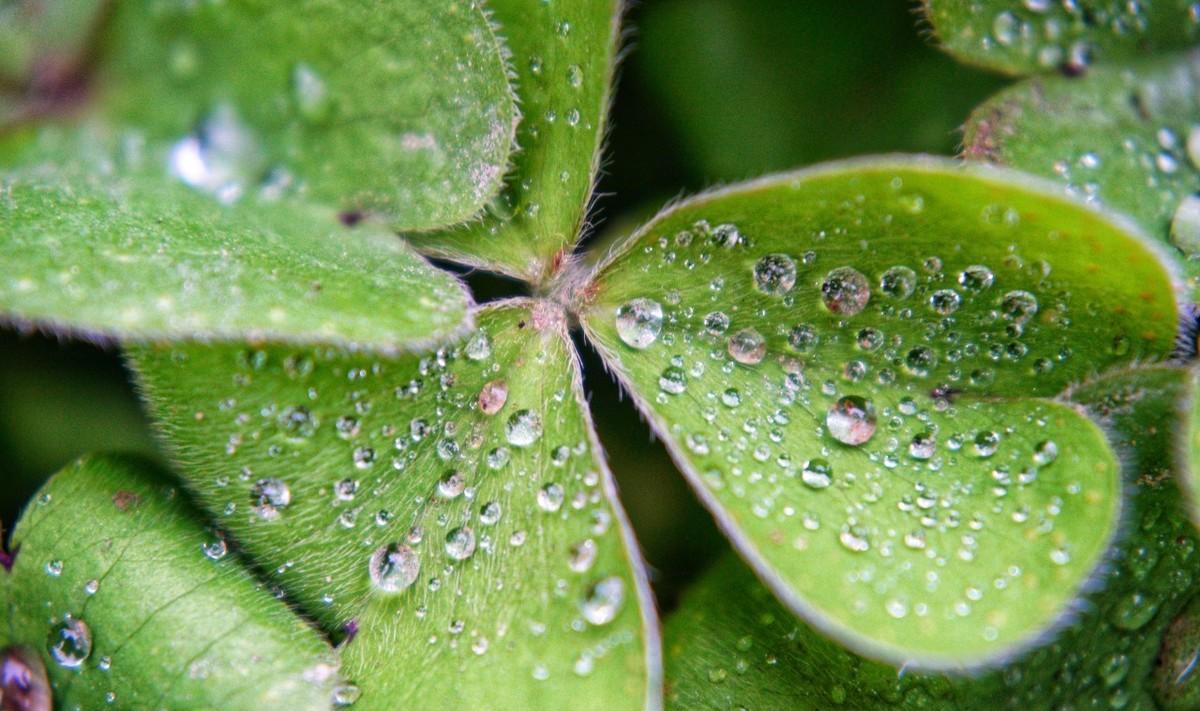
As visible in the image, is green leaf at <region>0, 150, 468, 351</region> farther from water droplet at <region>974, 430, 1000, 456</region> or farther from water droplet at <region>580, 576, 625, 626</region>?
water droplet at <region>974, 430, 1000, 456</region>

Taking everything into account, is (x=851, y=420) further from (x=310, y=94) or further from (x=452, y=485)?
(x=310, y=94)

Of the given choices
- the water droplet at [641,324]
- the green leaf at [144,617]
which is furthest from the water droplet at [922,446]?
the green leaf at [144,617]

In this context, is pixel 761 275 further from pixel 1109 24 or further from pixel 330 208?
pixel 1109 24

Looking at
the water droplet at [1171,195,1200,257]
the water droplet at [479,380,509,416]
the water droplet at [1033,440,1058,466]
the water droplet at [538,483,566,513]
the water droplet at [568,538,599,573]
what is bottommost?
the water droplet at [1033,440,1058,466]

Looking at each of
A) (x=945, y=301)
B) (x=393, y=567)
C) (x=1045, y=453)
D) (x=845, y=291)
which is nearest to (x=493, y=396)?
(x=393, y=567)

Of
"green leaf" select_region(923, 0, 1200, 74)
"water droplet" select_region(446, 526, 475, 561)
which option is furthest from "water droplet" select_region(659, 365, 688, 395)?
"green leaf" select_region(923, 0, 1200, 74)

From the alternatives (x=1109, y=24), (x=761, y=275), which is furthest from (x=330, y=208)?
(x=1109, y=24)

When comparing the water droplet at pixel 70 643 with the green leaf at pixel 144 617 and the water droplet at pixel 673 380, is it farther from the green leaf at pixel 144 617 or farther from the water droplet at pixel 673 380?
the water droplet at pixel 673 380
